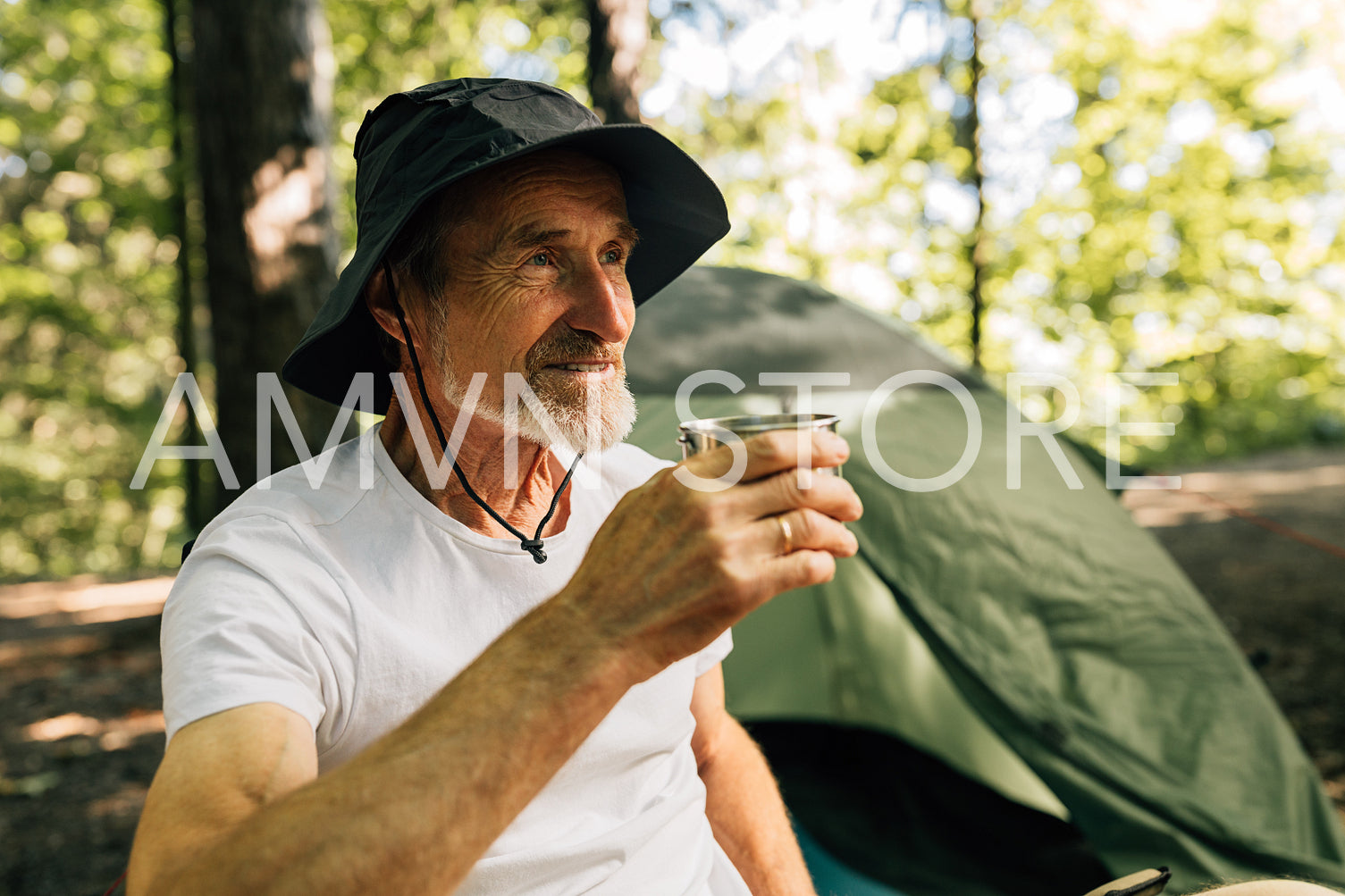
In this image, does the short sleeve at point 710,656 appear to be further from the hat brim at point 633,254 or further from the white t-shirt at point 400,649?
the hat brim at point 633,254

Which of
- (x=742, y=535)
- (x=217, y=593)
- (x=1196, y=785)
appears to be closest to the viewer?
(x=742, y=535)

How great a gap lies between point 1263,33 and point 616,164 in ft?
45.5

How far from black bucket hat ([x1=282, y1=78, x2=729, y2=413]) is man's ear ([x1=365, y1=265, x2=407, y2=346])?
0.12 feet

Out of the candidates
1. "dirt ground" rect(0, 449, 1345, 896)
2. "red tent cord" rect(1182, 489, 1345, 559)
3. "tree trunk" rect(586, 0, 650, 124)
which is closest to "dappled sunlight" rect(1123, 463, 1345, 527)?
"dirt ground" rect(0, 449, 1345, 896)

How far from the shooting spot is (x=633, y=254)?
6.53ft

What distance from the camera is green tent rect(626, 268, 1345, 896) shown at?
8.66 feet

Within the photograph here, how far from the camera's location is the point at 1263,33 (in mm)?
11820

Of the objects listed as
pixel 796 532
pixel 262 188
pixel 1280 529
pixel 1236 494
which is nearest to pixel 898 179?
pixel 1236 494

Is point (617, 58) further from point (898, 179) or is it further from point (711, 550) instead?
point (898, 179)

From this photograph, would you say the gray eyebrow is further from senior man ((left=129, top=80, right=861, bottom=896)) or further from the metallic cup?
the metallic cup

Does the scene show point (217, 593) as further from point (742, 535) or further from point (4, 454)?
point (4, 454)

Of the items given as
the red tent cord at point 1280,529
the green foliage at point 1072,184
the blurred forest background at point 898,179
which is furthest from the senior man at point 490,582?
the green foliage at point 1072,184

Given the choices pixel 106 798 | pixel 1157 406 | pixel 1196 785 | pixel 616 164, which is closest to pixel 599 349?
pixel 616 164

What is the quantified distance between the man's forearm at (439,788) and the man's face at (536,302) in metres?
0.66
